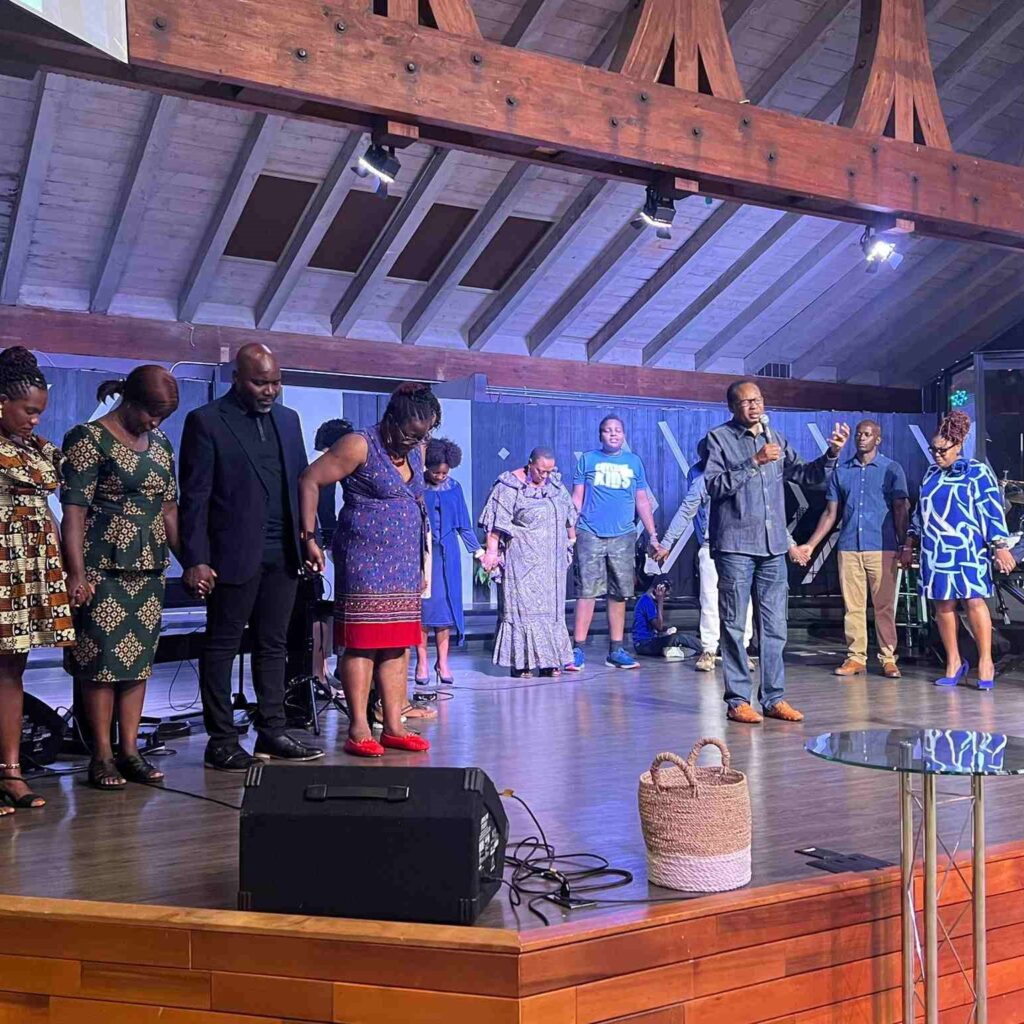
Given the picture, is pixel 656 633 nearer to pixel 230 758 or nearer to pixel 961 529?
pixel 961 529

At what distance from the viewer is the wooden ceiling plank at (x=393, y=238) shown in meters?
8.40

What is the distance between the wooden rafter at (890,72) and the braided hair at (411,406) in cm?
253

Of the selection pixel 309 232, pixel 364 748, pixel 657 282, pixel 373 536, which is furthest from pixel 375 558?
pixel 657 282

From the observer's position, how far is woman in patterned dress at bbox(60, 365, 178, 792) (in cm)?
359

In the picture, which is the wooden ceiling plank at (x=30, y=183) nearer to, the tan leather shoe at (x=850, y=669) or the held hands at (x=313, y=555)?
the held hands at (x=313, y=555)

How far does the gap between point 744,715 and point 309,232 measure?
5.41 m

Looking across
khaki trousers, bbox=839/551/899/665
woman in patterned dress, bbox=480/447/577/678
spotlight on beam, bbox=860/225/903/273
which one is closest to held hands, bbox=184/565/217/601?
woman in patterned dress, bbox=480/447/577/678

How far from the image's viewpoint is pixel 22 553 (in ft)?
11.2

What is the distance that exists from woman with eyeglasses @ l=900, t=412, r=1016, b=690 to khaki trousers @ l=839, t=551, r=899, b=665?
23.4 inches

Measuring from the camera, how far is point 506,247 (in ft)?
31.9

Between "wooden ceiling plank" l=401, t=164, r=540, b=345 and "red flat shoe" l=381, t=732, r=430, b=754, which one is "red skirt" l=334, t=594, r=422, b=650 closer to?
"red flat shoe" l=381, t=732, r=430, b=754

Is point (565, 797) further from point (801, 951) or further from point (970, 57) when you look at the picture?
point (970, 57)

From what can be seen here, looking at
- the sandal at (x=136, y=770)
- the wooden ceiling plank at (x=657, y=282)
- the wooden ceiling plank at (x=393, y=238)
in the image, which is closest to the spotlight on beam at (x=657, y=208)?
the sandal at (x=136, y=770)

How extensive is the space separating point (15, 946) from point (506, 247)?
801cm
